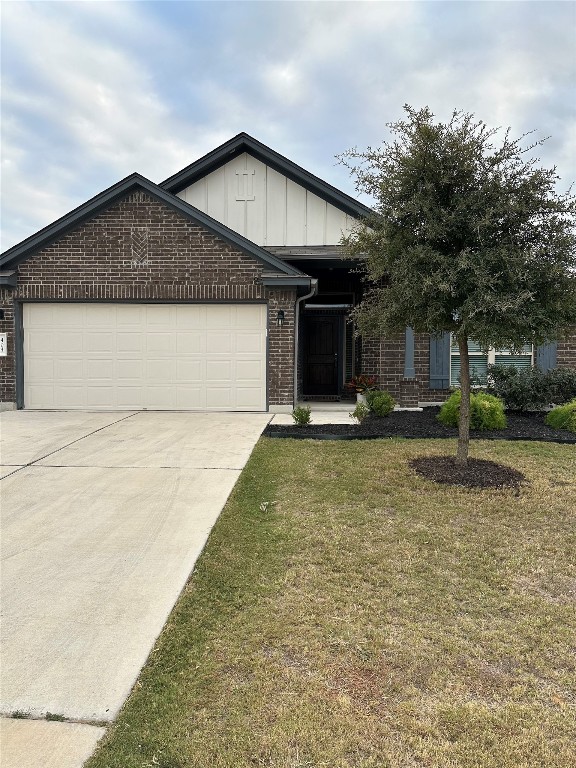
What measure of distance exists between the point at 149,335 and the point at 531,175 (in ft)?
26.3

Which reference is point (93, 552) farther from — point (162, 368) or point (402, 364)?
point (402, 364)

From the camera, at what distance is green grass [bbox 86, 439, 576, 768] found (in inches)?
81.9

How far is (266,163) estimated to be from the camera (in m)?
13.1

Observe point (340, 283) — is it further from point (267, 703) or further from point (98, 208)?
point (267, 703)

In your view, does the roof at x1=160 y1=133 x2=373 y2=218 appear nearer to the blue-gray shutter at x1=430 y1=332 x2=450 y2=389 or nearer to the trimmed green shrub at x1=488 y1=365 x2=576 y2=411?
the blue-gray shutter at x1=430 y1=332 x2=450 y2=389

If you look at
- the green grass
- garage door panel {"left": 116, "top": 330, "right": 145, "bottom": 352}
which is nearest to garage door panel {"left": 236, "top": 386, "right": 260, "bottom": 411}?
garage door panel {"left": 116, "top": 330, "right": 145, "bottom": 352}

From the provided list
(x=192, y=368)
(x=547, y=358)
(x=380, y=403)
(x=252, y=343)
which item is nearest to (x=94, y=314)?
(x=192, y=368)

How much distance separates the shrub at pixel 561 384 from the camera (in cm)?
1048

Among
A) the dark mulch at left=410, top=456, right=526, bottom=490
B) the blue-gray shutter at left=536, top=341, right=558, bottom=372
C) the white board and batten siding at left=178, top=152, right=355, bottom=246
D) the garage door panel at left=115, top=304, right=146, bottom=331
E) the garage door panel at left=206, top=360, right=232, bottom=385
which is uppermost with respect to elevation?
the white board and batten siding at left=178, top=152, right=355, bottom=246

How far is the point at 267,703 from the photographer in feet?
7.58

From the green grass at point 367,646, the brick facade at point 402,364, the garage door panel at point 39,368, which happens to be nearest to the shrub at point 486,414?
the brick facade at point 402,364

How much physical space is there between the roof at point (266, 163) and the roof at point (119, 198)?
2682mm

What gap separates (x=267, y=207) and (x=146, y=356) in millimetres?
5105

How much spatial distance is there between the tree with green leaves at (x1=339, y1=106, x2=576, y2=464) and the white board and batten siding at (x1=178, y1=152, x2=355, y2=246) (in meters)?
7.22
